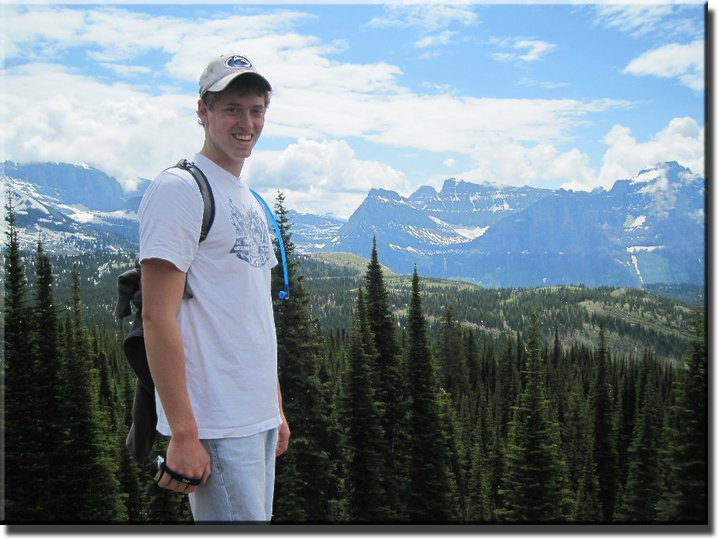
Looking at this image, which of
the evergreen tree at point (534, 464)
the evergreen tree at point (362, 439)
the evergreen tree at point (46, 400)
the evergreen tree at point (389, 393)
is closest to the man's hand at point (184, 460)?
the evergreen tree at point (534, 464)

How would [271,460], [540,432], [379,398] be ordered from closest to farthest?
[271,460] < [540,432] < [379,398]

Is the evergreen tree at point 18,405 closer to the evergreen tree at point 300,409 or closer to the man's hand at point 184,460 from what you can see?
the evergreen tree at point 300,409

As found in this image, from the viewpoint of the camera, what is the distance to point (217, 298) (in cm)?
341

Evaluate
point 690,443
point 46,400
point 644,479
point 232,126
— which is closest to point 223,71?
point 232,126

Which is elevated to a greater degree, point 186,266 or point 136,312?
point 186,266

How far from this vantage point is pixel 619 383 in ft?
210

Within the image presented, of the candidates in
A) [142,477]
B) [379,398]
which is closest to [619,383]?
[379,398]

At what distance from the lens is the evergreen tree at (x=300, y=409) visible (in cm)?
2355

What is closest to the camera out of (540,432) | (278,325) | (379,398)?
(278,325)

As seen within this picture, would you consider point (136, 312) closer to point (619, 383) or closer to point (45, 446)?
point (45, 446)

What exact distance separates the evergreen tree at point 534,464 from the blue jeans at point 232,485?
74.8 ft

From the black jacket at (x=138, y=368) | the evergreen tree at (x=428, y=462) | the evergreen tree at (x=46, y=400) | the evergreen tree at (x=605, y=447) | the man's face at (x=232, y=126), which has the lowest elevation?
the evergreen tree at (x=605, y=447)

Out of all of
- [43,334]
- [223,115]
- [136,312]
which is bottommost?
[43,334]

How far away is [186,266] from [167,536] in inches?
55.0
